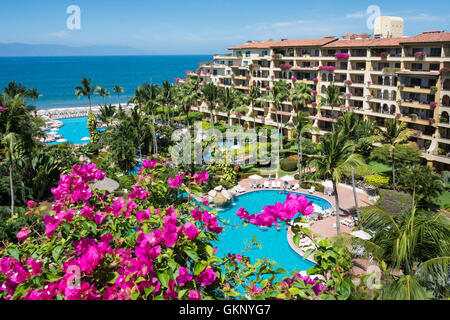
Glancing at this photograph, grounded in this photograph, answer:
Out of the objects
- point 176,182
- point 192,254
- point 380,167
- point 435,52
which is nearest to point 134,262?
point 192,254

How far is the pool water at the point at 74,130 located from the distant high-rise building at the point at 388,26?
57237 millimetres

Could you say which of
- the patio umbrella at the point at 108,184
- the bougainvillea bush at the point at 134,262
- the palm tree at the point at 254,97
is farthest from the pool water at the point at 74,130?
the bougainvillea bush at the point at 134,262

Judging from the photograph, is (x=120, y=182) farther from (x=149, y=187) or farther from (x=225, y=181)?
(x=149, y=187)

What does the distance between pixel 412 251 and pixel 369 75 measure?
173 ft

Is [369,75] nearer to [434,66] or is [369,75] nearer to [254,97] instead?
[434,66]

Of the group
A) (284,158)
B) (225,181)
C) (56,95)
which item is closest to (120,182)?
(225,181)

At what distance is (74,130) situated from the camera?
84.2 metres

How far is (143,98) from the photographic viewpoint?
73.8m

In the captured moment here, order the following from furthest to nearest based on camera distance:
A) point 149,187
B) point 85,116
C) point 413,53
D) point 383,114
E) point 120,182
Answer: point 85,116 < point 383,114 < point 413,53 < point 120,182 < point 149,187

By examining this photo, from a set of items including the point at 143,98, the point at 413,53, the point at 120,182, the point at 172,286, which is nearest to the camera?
the point at 172,286

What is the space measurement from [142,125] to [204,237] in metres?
47.3

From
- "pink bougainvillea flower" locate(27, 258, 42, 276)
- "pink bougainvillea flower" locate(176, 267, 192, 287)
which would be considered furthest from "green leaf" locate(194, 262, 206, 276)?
"pink bougainvillea flower" locate(27, 258, 42, 276)

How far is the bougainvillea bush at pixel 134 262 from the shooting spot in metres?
4.92

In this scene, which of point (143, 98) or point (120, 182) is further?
point (143, 98)
